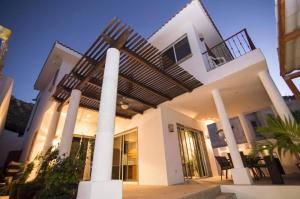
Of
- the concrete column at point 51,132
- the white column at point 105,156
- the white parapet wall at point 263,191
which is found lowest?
the white parapet wall at point 263,191

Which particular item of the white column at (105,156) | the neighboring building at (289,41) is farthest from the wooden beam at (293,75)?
the white column at (105,156)

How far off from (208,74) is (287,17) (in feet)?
9.28

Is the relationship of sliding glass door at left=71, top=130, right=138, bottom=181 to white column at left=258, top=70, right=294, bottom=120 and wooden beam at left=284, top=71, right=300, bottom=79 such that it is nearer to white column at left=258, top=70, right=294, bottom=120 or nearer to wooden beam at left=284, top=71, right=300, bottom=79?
white column at left=258, top=70, right=294, bottom=120

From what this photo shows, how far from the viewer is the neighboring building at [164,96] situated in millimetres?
4188

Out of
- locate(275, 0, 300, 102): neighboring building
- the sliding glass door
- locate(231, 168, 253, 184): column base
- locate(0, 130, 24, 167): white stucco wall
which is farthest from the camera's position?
locate(0, 130, 24, 167): white stucco wall

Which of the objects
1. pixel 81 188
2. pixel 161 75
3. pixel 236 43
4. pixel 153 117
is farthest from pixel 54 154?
pixel 236 43

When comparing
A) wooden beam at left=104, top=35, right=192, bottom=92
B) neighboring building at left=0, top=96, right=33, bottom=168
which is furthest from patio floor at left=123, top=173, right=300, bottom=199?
neighboring building at left=0, top=96, right=33, bottom=168

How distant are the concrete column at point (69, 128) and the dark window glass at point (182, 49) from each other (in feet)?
16.1

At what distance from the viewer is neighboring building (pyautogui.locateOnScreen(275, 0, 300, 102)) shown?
269 cm

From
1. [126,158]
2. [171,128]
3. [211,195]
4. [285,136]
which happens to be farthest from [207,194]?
[126,158]

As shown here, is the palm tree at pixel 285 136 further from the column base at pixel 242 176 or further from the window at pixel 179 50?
the window at pixel 179 50

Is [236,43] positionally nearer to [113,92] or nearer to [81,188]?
[113,92]

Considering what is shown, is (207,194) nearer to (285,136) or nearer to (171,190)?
(171,190)

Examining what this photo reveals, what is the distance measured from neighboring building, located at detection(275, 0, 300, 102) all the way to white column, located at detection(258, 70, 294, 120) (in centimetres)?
39
